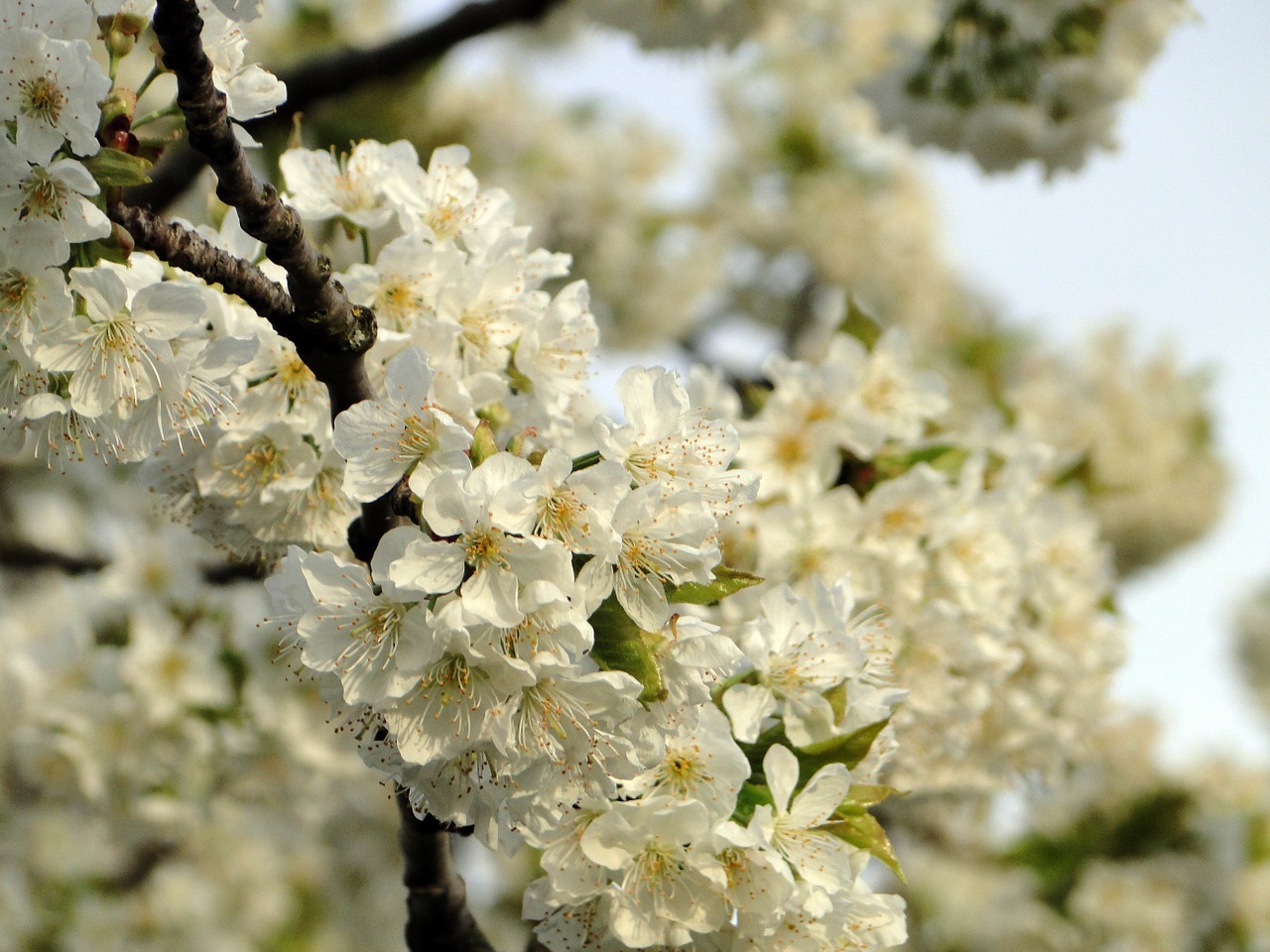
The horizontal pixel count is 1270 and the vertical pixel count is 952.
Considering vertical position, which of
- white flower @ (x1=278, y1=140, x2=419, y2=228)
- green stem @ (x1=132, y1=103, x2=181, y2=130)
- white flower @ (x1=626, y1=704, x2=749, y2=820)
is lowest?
white flower @ (x1=626, y1=704, x2=749, y2=820)

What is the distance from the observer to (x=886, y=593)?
106 inches

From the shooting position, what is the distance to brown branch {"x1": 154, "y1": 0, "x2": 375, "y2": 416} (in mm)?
1398

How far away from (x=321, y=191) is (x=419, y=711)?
0.99 metres

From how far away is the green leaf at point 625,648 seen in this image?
1525 mm

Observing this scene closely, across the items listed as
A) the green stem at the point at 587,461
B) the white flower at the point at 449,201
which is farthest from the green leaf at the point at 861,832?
the white flower at the point at 449,201

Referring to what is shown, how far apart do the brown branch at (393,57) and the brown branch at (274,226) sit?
2853mm

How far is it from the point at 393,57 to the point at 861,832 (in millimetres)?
3546

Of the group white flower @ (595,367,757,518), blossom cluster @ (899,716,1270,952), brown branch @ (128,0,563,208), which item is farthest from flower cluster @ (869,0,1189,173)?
blossom cluster @ (899,716,1270,952)

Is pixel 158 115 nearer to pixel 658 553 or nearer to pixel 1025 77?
pixel 658 553

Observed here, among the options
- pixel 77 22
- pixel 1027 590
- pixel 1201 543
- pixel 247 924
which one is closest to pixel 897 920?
pixel 1027 590

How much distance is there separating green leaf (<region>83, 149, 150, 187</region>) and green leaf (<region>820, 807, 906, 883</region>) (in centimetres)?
141

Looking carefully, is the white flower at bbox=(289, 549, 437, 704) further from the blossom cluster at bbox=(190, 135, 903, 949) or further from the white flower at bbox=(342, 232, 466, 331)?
the white flower at bbox=(342, 232, 466, 331)

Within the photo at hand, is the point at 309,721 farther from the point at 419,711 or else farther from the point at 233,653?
the point at 419,711

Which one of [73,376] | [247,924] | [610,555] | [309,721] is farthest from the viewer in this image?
[247,924]
